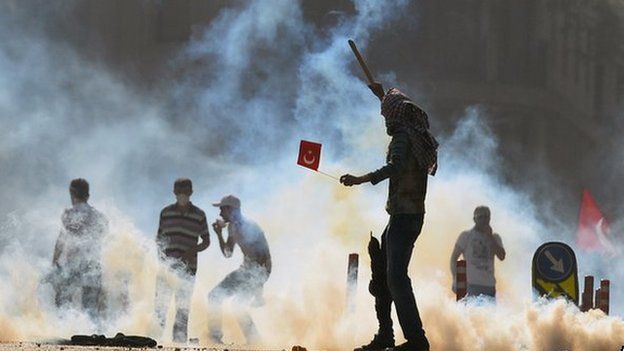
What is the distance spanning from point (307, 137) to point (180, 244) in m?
8.84

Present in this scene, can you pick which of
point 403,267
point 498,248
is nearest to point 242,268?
point 498,248

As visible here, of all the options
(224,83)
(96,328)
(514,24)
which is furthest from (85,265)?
(514,24)

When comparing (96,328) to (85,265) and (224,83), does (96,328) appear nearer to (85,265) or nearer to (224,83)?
(85,265)

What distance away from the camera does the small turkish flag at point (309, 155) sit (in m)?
12.1

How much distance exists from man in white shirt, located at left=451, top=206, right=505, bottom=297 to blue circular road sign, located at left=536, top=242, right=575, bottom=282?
5.48 ft

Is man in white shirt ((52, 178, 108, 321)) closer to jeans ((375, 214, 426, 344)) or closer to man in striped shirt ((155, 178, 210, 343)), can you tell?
man in striped shirt ((155, 178, 210, 343))

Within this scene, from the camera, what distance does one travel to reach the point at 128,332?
14312mm

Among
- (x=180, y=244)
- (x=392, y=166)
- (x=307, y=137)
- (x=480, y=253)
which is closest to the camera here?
(x=392, y=166)

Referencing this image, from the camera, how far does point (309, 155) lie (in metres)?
12.1

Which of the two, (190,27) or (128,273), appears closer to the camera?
(128,273)

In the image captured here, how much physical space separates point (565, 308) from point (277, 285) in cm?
494

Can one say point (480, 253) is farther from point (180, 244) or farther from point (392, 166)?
point (392, 166)

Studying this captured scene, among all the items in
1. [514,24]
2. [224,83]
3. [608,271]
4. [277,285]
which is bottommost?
[277,285]

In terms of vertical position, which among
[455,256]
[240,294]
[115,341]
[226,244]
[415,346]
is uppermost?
[455,256]
